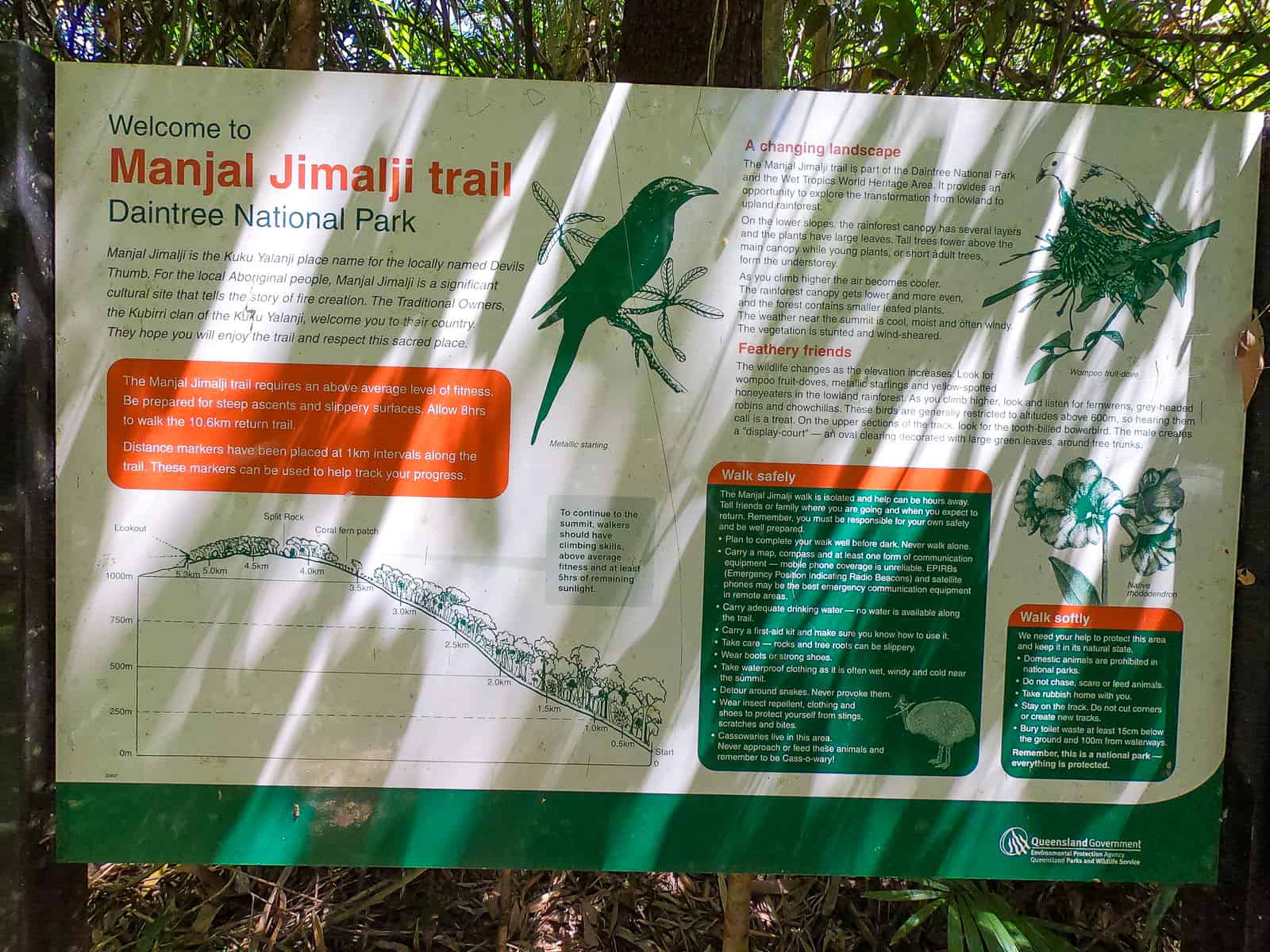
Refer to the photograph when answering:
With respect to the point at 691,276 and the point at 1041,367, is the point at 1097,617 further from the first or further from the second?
the point at 691,276

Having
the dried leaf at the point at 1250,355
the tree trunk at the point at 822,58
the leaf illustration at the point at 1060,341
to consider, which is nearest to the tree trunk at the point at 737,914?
the leaf illustration at the point at 1060,341

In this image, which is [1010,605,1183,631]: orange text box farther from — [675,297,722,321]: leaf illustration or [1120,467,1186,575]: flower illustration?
[675,297,722,321]: leaf illustration

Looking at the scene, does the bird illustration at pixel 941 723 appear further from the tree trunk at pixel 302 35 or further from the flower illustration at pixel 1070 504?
the tree trunk at pixel 302 35

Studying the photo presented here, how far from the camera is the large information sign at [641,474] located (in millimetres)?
1590

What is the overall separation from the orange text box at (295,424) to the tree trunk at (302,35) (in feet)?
3.86

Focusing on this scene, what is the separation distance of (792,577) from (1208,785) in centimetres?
96

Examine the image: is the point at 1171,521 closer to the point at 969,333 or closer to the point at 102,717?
the point at 969,333

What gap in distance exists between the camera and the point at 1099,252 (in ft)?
5.35

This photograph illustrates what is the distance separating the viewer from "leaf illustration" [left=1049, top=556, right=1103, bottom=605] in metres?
1.66

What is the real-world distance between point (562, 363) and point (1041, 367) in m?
0.94

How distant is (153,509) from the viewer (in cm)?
161

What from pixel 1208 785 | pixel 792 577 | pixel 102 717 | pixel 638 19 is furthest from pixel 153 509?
pixel 1208 785

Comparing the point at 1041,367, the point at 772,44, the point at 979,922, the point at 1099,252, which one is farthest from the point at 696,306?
the point at 979,922

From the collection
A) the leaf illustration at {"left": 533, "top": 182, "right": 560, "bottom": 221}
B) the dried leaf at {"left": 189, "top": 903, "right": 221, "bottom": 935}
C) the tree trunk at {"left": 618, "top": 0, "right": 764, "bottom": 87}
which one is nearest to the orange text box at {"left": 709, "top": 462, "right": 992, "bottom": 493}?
the leaf illustration at {"left": 533, "top": 182, "right": 560, "bottom": 221}
